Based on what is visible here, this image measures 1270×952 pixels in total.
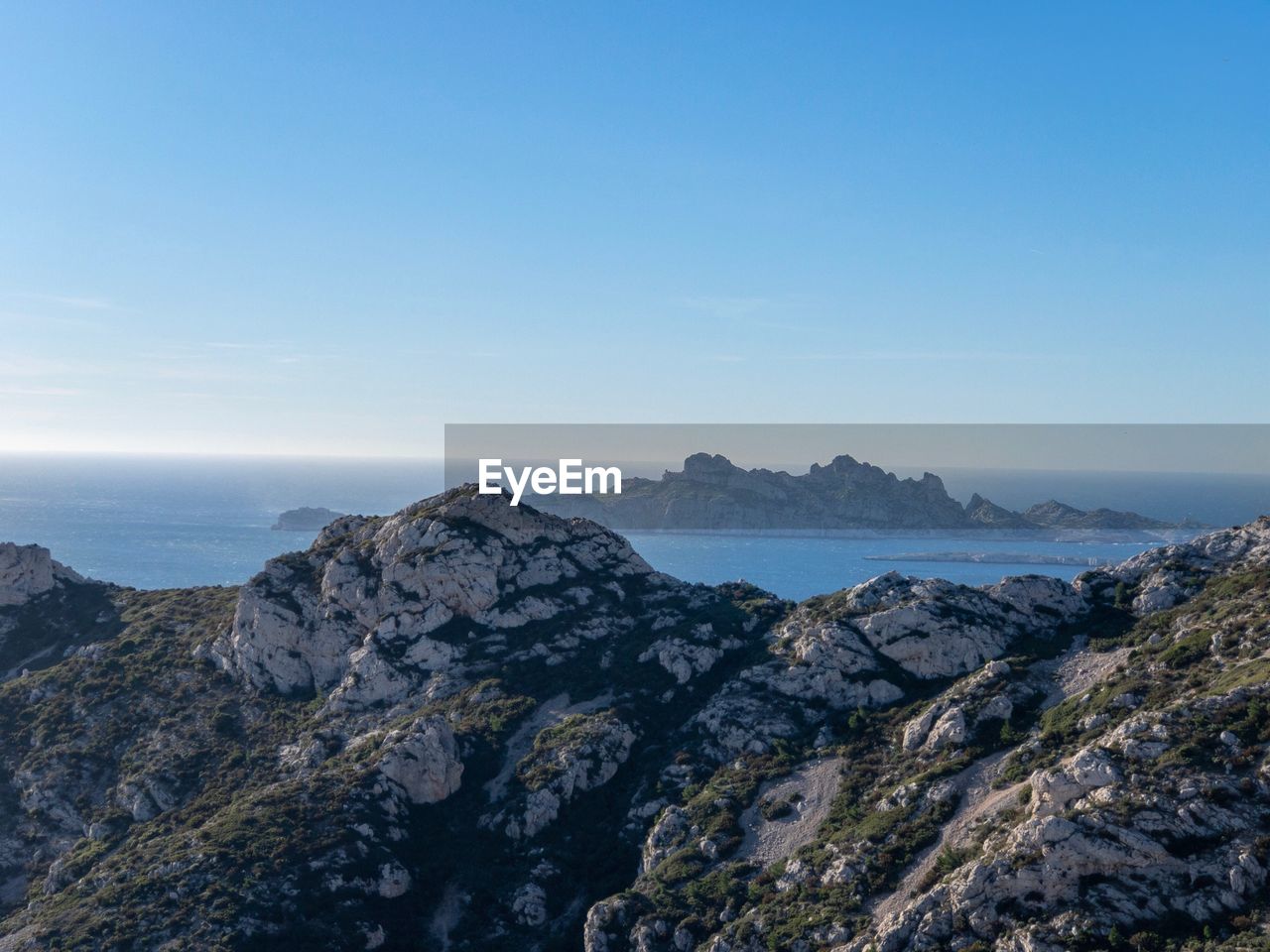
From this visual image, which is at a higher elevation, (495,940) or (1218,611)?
(1218,611)

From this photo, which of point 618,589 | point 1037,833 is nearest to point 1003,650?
point 1037,833

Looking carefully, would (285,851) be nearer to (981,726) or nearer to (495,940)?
(495,940)

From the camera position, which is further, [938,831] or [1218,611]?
[1218,611]

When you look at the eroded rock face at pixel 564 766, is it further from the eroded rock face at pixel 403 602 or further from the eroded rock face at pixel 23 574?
the eroded rock face at pixel 23 574

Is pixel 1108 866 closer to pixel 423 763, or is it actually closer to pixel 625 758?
pixel 625 758

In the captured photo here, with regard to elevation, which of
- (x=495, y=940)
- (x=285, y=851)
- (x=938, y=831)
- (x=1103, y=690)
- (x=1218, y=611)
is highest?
(x=1218, y=611)

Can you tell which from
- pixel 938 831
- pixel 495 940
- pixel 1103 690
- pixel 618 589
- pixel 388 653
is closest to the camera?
pixel 938 831

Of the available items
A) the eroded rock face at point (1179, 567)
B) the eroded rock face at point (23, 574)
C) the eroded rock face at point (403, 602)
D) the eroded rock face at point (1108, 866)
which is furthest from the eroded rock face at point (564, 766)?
the eroded rock face at point (23, 574)
